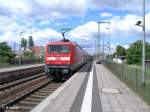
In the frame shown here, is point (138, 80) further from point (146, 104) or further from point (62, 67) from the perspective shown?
point (62, 67)

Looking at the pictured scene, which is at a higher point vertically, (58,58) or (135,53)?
(135,53)

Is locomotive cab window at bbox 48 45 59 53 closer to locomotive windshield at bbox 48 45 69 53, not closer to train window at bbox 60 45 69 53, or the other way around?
locomotive windshield at bbox 48 45 69 53

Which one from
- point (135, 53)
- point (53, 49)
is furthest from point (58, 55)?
point (135, 53)

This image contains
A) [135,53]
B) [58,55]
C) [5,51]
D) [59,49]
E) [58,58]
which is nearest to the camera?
[58,58]

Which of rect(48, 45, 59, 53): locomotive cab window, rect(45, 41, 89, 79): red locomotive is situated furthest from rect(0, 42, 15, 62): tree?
rect(45, 41, 89, 79): red locomotive

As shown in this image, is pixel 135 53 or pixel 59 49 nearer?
pixel 59 49

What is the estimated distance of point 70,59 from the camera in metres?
30.6

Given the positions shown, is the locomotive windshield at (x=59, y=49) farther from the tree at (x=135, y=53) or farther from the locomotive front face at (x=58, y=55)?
the tree at (x=135, y=53)

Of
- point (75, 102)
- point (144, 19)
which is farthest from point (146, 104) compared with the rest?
point (144, 19)

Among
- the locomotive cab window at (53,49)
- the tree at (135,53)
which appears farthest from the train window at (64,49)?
the tree at (135,53)

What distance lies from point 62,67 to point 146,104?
16854 millimetres

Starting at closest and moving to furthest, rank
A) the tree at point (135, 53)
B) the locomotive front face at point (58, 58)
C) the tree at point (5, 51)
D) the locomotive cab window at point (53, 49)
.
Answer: the locomotive front face at point (58, 58) < the locomotive cab window at point (53, 49) < the tree at point (5, 51) < the tree at point (135, 53)

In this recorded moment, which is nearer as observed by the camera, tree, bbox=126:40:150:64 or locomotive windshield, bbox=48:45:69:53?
locomotive windshield, bbox=48:45:69:53

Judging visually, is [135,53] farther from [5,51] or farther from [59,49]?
[59,49]
